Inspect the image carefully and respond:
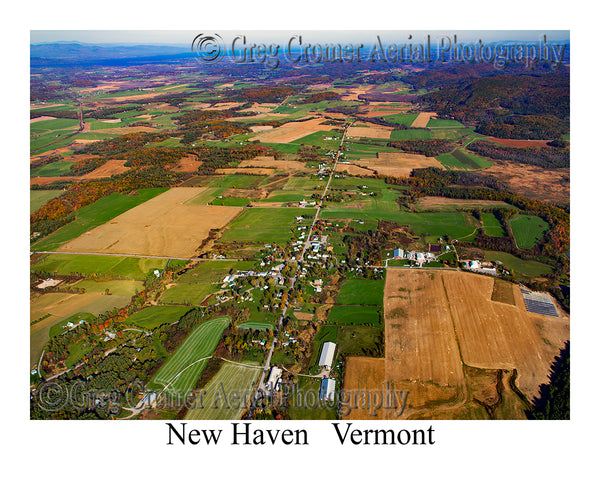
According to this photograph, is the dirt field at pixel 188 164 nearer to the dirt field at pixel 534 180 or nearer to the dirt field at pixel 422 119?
the dirt field at pixel 534 180

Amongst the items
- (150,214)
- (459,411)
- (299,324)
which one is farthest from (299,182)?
(459,411)

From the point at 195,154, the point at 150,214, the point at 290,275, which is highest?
the point at 195,154

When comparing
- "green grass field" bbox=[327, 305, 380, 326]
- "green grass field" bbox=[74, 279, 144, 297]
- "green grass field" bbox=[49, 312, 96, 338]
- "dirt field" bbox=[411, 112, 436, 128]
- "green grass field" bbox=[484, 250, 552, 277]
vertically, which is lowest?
"green grass field" bbox=[49, 312, 96, 338]

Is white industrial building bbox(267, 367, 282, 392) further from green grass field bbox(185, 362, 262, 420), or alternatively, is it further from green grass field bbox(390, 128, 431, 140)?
green grass field bbox(390, 128, 431, 140)

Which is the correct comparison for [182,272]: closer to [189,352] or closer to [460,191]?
[189,352]

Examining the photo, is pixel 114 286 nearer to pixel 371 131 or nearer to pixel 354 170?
pixel 354 170

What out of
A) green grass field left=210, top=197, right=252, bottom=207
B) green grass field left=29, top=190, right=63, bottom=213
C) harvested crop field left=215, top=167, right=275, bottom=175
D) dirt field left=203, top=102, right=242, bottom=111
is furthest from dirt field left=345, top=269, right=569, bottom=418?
dirt field left=203, top=102, right=242, bottom=111
